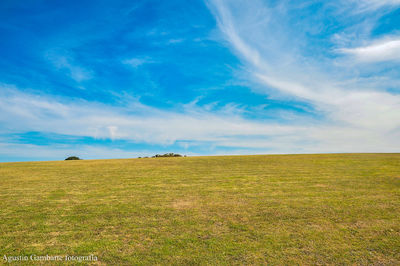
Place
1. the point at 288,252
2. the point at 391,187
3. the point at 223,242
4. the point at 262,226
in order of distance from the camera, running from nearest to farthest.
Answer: the point at 288,252, the point at 223,242, the point at 262,226, the point at 391,187

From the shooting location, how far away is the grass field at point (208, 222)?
657cm

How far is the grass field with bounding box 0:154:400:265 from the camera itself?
657 cm

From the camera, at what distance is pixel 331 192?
1308 centimetres

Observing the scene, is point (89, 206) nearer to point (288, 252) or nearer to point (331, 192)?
point (288, 252)

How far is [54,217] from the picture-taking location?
31.4 feet

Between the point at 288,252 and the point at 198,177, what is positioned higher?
the point at 198,177

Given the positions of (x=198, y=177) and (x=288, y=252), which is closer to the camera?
(x=288, y=252)

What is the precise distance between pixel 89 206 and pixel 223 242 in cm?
751

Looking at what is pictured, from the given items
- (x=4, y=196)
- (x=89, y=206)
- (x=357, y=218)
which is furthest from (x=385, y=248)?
(x=4, y=196)

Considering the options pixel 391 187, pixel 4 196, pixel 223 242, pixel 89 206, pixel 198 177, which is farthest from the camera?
pixel 198 177

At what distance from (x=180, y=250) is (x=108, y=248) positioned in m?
2.37

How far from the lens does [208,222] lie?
878cm

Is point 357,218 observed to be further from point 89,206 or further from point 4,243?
point 4,243

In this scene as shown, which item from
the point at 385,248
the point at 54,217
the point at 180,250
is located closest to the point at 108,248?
the point at 180,250
